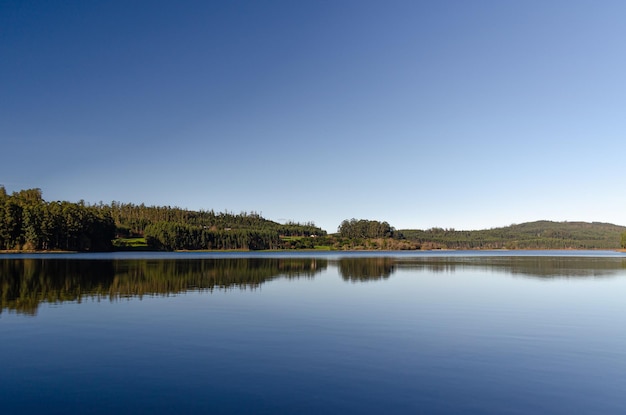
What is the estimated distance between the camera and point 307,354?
18109 mm

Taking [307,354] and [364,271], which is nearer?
[307,354]

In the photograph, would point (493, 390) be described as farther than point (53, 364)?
No

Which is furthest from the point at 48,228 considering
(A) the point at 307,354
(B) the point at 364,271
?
(A) the point at 307,354

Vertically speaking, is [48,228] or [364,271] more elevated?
[48,228]

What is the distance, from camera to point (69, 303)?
31.2 m

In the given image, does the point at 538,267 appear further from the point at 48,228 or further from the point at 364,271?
the point at 48,228

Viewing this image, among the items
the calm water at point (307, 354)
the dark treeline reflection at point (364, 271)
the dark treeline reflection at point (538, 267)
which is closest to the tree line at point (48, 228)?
the dark treeline reflection at point (364, 271)

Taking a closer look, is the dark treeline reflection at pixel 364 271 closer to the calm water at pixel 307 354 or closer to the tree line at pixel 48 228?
the calm water at pixel 307 354

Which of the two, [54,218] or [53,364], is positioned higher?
[54,218]

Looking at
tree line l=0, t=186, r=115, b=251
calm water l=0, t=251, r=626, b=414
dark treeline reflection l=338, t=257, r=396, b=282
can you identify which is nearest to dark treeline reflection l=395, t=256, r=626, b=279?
dark treeline reflection l=338, t=257, r=396, b=282

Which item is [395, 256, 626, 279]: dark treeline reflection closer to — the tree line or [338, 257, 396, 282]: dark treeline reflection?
[338, 257, 396, 282]: dark treeline reflection

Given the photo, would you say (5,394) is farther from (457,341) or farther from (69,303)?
(69,303)

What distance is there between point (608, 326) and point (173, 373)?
2316 centimetres

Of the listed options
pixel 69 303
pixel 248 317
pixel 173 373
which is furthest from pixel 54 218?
pixel 173 373
